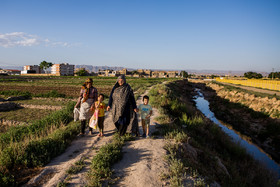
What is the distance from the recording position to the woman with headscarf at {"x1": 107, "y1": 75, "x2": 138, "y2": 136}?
5406 mm

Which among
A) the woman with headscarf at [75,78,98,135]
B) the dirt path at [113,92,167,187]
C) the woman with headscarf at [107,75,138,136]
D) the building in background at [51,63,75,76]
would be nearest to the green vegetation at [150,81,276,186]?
the dirt path at [113,92,167,187]

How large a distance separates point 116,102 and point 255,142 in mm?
10975

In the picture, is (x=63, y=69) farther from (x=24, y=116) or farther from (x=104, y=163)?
(x=104, y=163)

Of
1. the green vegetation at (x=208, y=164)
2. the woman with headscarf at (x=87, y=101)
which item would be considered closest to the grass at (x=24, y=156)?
the woman with headscarf at (x=87, y=101)

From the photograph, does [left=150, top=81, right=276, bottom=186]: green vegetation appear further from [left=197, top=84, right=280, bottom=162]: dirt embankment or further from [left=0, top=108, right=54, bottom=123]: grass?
[left=0, top=108, right=54, bottom=123]: grass

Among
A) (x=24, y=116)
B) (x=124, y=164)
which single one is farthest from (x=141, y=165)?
(x=24, y=116)

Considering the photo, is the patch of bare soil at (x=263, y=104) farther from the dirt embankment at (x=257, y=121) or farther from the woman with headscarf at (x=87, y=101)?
the woman with headscarf at (x=87, y=101)

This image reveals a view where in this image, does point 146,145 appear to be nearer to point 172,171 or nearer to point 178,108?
point 172,171

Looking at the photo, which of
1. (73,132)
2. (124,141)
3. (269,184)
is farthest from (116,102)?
(269,184)

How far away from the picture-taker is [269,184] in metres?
5.36

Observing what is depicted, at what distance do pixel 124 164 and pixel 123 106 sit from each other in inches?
70.9

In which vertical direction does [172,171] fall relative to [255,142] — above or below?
above

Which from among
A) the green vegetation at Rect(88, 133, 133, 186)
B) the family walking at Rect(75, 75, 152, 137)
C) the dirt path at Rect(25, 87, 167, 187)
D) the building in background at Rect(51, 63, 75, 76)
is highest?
the building in background at Rect(51, 63, 75, 76)

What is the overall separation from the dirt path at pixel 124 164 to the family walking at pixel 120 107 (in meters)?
0.59
